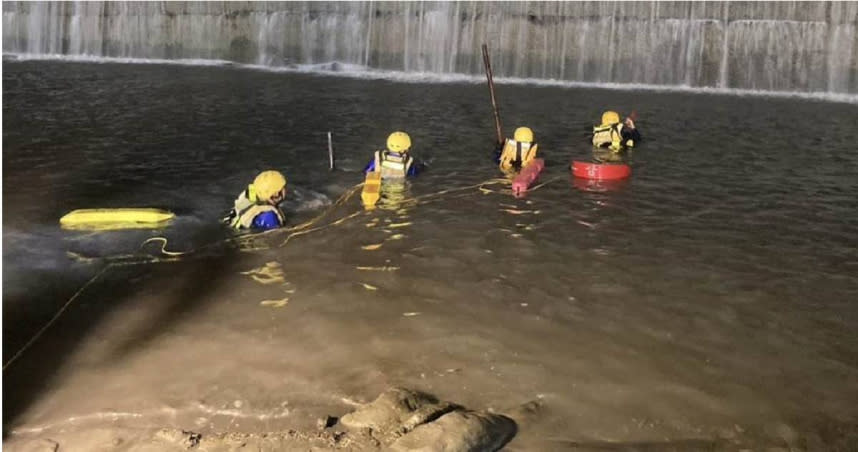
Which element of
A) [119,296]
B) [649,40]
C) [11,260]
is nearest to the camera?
[119,296]

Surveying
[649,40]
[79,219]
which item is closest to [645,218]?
[79,219]

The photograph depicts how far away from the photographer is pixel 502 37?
21.5 metres

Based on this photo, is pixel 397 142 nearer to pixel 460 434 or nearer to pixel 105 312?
pixel 105 312

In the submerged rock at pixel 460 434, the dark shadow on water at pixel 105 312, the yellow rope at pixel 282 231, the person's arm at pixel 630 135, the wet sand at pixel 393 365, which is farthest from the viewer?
the person's arm at pixel 630 135

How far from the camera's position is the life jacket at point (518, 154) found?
33.4 feet

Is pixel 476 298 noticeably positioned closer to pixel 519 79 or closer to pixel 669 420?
pixel 669 420

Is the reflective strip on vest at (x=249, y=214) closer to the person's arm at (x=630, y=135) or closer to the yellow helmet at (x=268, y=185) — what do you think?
the yellow helmet at (x=268, y=185)

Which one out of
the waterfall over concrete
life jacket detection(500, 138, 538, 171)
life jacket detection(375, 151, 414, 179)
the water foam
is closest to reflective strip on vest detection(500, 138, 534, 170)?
life jacket detection(500, 138, 538, 171)

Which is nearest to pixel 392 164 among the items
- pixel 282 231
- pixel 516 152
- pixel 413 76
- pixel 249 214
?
pixel 516 152

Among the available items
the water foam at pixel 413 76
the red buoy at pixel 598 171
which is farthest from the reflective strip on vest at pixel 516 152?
the water foam at pixel 413 76

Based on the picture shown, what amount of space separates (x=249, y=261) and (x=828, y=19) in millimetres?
17152

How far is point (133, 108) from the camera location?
15391 millimetres

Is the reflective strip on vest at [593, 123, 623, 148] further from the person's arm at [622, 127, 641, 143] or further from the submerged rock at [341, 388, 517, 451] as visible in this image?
the submerged rock at [341, 388, 517, 451]

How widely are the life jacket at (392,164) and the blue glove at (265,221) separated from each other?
7.14 ft
